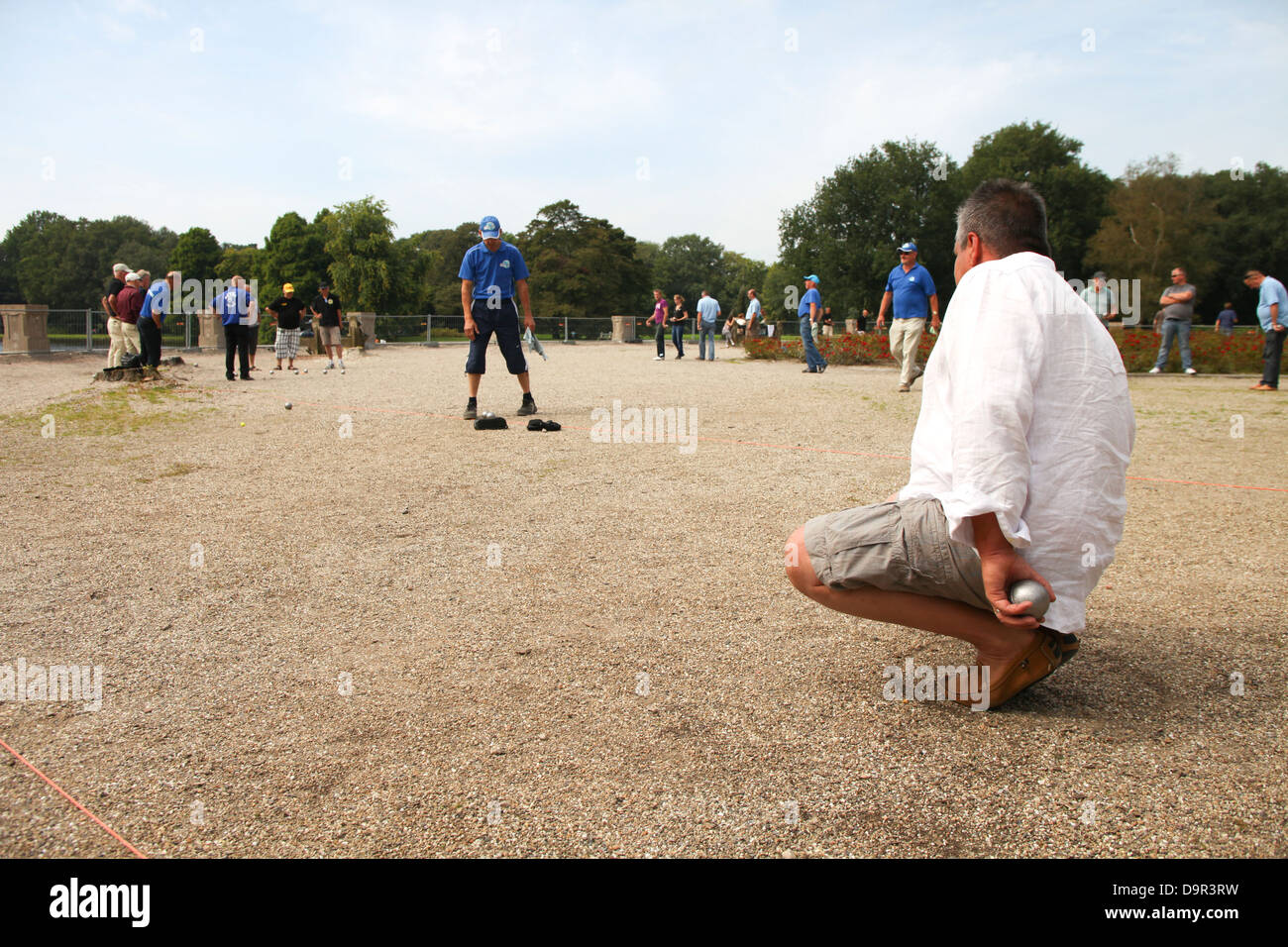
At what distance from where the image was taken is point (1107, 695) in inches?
121

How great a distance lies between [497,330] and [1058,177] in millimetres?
66958

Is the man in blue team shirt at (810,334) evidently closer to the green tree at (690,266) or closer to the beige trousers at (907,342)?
the beige trousers at (907,342)

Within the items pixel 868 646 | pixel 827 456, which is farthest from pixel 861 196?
pixel 868 646

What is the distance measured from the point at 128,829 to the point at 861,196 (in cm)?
7394

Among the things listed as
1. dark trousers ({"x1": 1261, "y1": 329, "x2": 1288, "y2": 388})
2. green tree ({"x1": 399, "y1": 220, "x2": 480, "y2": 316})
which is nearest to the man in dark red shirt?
dark trousers ({"x1": 1261, "y1": 329, "x2": 1288, "y2": 388})

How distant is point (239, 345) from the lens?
16562 mm

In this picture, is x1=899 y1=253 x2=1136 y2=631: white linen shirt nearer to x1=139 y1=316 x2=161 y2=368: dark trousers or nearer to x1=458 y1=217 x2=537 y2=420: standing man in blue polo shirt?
x1=458 y1=217 x2=537 y2=420: standing man in blue polo shirt

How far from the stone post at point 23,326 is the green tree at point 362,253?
39.0m

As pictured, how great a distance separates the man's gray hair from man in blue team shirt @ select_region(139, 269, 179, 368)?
1522 centimetres

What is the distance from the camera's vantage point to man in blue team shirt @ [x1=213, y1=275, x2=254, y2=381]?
15547 millimetres

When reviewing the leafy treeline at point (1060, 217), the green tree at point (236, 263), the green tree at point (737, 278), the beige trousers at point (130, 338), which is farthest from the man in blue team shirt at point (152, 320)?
the green tree at point (737, 278)

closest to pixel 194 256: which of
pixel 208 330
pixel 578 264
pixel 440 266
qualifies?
pixel 440 266
